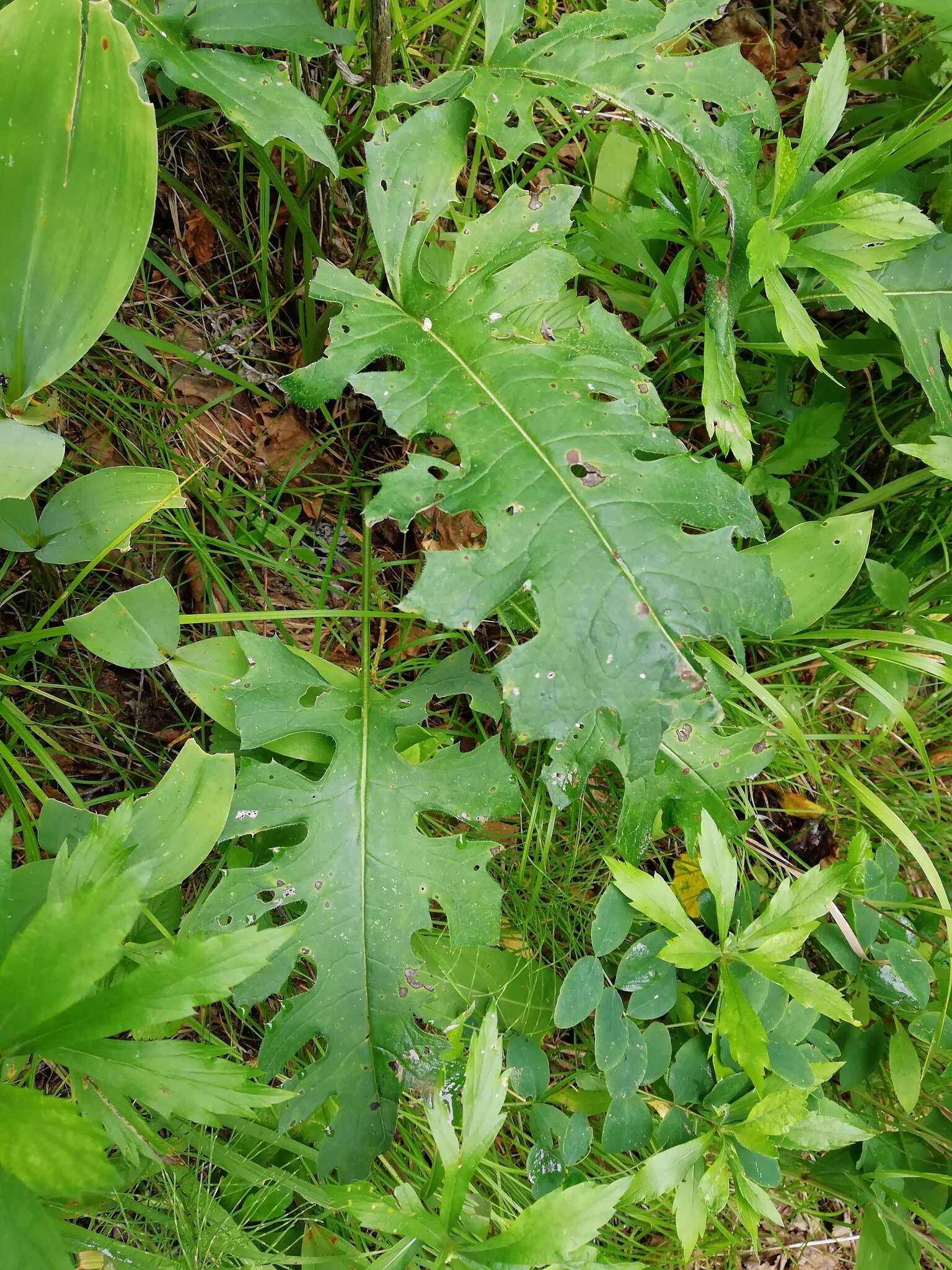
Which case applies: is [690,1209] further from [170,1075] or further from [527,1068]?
[170,1075]

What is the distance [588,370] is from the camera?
1.26 m

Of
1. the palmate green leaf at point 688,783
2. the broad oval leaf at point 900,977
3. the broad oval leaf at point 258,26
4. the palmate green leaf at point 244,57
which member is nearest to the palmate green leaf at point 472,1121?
the palmate green leaf at point 688,783

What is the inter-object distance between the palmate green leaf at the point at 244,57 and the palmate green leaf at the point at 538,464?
0.13 m

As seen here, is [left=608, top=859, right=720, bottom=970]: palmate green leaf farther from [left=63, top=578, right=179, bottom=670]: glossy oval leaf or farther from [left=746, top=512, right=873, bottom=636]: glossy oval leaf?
[left=63, top=578, right=179, bottom=670]: glossy oval leaf

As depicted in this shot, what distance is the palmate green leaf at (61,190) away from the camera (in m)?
1.07

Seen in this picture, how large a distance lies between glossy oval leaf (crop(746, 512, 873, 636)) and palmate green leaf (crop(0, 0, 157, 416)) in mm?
1207

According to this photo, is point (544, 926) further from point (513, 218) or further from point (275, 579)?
point (513, 218)

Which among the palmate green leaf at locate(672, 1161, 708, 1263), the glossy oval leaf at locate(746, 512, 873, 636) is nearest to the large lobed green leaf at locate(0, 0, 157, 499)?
the glossy oval leaf at locate(746, 512, 873, 636)

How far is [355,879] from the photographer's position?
135 cm

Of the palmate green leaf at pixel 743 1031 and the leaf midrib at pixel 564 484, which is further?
the palmate green leaf at pixel 743 1031

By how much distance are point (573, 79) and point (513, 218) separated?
0.89 feet

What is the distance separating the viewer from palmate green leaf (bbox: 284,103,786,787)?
1.11m

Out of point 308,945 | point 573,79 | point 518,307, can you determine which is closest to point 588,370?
point 518,307

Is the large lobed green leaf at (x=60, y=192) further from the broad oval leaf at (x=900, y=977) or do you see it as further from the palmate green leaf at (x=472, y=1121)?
the broad oval leaf at (x=900, y=977)
